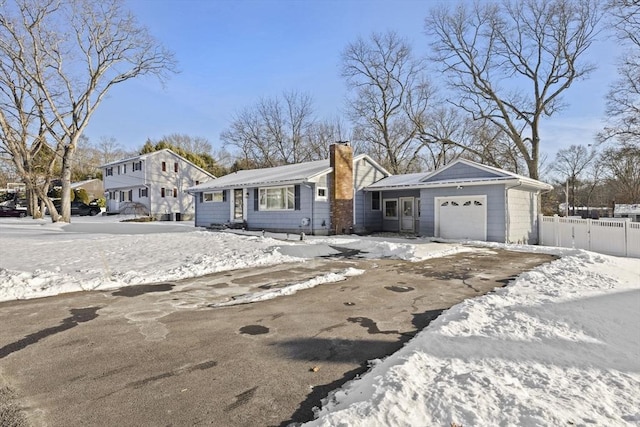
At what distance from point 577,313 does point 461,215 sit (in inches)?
441

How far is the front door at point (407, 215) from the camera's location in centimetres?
1884

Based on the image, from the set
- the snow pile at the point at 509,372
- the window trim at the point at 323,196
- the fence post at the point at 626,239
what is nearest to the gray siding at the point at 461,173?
the fence post at the point at 626,239

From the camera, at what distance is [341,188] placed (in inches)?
702

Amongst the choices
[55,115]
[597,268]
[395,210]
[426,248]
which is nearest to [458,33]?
[395,210]

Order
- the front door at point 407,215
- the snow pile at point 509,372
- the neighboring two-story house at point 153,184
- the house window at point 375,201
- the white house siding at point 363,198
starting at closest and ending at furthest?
the snow pile at point 509,372
the front door at point 407,215
the white house siding at point 363,198
the house window at point 375,201
the neighboring two-story house at point 153,184

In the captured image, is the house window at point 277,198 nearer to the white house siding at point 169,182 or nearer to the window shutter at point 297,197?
the window shutter at point 297,197

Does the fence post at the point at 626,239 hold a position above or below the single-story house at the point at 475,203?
below

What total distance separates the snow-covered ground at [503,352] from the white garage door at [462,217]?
651 cm

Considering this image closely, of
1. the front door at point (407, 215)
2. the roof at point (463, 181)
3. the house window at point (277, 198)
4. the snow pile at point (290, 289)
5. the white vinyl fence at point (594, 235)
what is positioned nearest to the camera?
the snow pile at point (290, 289)

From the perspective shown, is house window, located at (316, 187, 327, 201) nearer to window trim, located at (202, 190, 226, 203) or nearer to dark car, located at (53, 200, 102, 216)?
window trim, located at (202, 190, 226, 203)

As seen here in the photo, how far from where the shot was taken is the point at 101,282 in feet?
22.2

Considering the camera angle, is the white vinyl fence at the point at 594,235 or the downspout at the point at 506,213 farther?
the downspout at the point at 506,213

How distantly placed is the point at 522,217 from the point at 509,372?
1392 centimetres

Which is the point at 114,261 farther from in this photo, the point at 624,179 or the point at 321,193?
the point at 624,179
